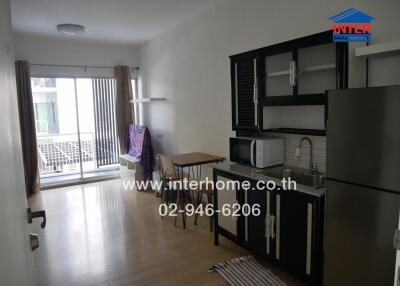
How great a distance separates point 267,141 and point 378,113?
1313mm

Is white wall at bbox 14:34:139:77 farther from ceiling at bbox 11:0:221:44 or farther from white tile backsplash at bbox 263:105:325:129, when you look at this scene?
white tile backsplash at bbox 263:105:325:129

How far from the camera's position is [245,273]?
8.98 feet

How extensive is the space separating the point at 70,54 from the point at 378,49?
570 cm

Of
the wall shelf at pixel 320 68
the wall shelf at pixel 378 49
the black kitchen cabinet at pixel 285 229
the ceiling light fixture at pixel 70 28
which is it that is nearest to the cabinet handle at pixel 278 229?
the black kitchen cabinet at pixel 285 229

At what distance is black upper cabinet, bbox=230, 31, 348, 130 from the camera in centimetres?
237

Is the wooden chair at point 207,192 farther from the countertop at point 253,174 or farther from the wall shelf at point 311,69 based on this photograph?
the wall shelf at point 311,69

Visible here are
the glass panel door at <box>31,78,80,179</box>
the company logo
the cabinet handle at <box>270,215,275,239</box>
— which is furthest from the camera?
the glass panel door at <box>31,78,80,179</box>

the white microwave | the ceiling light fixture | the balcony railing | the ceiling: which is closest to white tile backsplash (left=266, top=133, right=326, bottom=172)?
the white microwave

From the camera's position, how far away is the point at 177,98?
17.4ft

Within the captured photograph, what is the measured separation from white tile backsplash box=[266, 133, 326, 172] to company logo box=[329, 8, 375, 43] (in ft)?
2.91

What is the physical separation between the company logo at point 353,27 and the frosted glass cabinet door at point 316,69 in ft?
0.35

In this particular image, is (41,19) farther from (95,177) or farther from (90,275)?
(90,275)

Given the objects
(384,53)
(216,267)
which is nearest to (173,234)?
(216,267)

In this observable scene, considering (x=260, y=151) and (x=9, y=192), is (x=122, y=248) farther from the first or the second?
(x=9, y=192)
